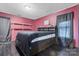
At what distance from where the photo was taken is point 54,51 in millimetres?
1442

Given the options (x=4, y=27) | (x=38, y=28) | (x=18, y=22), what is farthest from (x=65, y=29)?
(x=4, y=27)

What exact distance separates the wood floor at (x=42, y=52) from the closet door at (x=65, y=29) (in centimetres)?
11

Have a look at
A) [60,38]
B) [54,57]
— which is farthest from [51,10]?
[54,57]

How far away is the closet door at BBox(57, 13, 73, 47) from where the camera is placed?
55.4 inches

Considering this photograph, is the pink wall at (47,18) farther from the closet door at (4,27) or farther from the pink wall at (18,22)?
the closet door at (4,27)

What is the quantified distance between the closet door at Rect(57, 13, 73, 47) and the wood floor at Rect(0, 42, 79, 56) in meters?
0.11

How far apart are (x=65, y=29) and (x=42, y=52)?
462 mm

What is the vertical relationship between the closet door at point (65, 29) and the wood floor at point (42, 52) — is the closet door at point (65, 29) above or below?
above

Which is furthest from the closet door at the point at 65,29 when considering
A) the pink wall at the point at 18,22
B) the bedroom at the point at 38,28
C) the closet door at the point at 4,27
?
the closet door at the point at 4,27

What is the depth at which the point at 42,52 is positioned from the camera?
1448 millimetres

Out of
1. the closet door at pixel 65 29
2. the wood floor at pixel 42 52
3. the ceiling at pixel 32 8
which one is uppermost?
the ceiling at pixel 32 8

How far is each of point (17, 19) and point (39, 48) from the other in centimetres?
51

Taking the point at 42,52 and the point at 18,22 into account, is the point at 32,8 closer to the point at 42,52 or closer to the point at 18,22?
the point at 18,22

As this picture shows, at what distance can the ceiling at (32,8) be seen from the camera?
141cm
